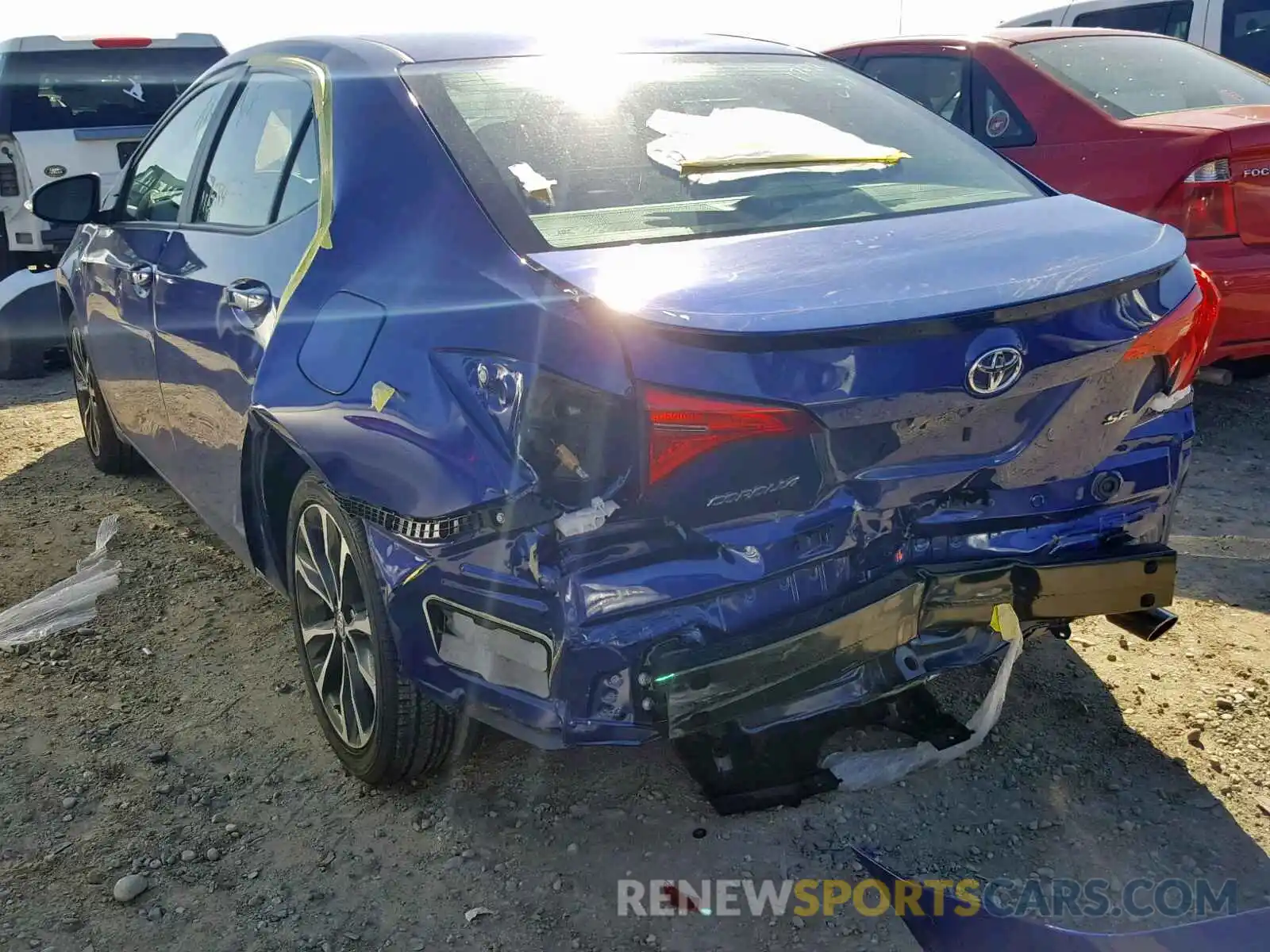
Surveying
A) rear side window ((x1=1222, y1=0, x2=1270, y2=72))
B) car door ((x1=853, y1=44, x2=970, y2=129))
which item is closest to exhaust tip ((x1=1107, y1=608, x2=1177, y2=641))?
car door ((x1=853, y1=44, x2=970, y2=129))

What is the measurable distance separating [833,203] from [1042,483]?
783mm

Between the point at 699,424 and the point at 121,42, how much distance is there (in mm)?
7746

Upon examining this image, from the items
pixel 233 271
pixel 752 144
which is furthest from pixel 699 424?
pixel 233 271

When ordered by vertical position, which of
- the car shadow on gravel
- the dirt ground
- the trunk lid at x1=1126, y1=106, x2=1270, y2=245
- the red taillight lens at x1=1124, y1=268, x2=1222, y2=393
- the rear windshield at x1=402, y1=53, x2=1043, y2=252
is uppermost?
the rear windshield at x1=402, y1=53, x2=1043, y2=252

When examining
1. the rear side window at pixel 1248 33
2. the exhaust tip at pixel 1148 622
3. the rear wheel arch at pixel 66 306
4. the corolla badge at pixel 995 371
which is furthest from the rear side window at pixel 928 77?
the corolla badge at pixel 995 371

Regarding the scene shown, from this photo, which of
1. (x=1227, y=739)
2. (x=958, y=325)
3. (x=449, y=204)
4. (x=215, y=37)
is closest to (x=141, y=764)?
(x=449, y=204)

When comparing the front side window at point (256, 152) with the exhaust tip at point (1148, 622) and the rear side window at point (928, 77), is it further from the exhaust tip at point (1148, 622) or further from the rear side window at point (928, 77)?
the rear side window at point (928, 77)

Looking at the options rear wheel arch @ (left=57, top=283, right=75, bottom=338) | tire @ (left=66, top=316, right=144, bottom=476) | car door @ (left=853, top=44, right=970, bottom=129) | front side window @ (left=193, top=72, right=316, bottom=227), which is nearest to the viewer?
front side window @ (left=193, top=72, right=316, bottom=227)

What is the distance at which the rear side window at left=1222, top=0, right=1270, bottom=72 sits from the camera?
A: 24.1ft

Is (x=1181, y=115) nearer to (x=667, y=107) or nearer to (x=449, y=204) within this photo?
(x=667, y=107)

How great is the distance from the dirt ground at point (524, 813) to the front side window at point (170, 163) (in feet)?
4.68

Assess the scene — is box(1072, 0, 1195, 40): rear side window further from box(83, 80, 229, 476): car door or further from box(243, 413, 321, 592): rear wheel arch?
box(243, 413, 321, 592): rear wheel arch

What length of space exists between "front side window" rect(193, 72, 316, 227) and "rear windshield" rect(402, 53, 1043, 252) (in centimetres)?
47

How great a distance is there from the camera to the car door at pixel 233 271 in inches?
114
